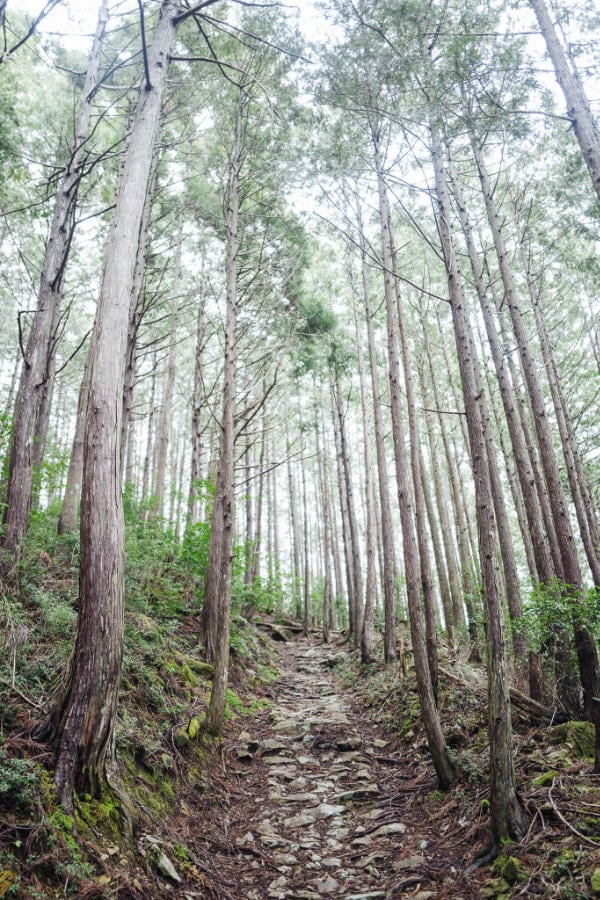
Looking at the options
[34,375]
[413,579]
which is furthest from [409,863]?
[34,375]

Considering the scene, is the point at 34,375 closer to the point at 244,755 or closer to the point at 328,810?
the point at 244,755

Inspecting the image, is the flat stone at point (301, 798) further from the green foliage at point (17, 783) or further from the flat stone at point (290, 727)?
the green foliage at point (17, 783)

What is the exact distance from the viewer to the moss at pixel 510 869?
9.27 ft

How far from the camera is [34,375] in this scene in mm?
5832

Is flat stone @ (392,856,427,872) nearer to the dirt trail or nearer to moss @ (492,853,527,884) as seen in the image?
the dirt trail

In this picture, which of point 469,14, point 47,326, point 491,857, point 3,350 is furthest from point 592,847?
point 3,350

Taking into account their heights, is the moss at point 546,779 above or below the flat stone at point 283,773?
above

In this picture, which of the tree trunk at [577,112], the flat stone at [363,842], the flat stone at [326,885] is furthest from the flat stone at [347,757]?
the tree trunk at [577,112]

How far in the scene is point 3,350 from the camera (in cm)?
1934

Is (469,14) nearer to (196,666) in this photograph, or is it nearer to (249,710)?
(196,666)

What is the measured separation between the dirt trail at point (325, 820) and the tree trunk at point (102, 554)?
138 centimetres

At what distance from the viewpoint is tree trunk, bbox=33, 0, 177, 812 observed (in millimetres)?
2898

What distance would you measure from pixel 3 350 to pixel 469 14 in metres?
19.7

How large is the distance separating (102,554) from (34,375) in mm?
3675
